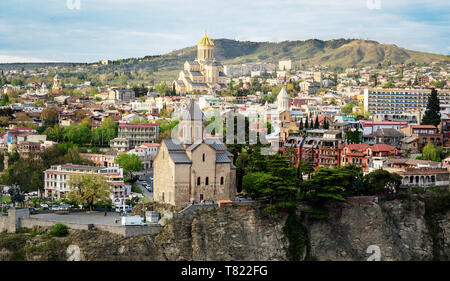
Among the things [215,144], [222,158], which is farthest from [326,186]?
[215,144]

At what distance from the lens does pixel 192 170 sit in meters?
35.0

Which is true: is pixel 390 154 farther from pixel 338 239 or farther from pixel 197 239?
pixel 197 239

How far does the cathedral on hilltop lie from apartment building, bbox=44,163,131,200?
5662cm

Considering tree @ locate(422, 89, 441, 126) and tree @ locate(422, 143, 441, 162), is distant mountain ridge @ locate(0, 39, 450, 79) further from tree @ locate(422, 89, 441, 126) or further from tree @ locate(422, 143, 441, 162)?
tree @ locate(422, 143, 441, 162)

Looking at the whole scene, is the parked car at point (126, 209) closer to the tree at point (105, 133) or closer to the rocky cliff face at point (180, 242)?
the rocky cliff face at point (180, 242)

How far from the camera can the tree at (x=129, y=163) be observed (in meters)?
→ 49.7

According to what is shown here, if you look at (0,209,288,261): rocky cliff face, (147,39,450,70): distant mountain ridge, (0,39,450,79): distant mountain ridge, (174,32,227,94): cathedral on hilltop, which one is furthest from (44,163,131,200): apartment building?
(147,39,450,70): distant mountain ridge

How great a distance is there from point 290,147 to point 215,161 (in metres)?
12.8

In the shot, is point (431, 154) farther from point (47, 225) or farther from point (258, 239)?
point (47, 225)

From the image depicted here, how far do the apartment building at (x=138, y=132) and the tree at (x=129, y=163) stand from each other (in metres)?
10.4

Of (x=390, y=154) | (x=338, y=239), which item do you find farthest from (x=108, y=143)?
(x=338, y=239)

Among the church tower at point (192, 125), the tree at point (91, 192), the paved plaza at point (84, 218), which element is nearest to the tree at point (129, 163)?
the tree at point (91, 192)

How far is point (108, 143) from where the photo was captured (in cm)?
6078

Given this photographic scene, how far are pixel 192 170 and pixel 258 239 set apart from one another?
458 centimetres
